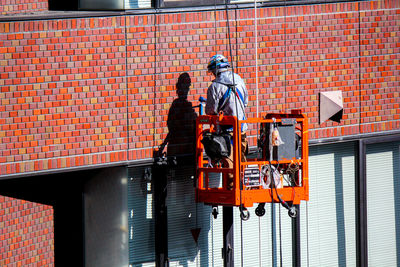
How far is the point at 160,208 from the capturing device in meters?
11.0

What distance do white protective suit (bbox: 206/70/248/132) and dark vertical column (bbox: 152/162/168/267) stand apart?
1.17m

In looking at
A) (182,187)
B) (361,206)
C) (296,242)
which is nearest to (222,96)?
(182,187)

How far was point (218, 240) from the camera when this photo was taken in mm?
11555

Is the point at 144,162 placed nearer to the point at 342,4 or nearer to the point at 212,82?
the point at 212,82

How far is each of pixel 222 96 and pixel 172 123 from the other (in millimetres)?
1015

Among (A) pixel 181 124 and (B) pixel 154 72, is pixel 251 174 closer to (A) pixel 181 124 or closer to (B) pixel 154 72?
(A) pixel 181 124

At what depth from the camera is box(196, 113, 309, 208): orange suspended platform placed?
9773 millimetres

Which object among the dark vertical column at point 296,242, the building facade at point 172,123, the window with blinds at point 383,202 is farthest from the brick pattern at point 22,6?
the window with blinds at point 383,202

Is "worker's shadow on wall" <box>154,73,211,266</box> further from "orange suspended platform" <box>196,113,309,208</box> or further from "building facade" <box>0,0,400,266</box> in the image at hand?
"orange suspended platform" <box>196,113,309,208</box>

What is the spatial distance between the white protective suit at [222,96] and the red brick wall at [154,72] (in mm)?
829

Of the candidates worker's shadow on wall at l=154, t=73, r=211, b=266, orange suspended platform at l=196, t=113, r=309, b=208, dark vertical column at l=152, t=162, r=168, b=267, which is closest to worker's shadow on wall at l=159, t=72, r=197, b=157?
worker's shadow on wall at l=154, t=73, r=211, b=266

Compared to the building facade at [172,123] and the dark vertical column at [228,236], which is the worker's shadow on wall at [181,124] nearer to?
the building facade at [172,123]

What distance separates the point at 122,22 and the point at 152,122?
4.20 feet

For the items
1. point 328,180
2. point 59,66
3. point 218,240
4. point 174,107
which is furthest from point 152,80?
point 328,180
